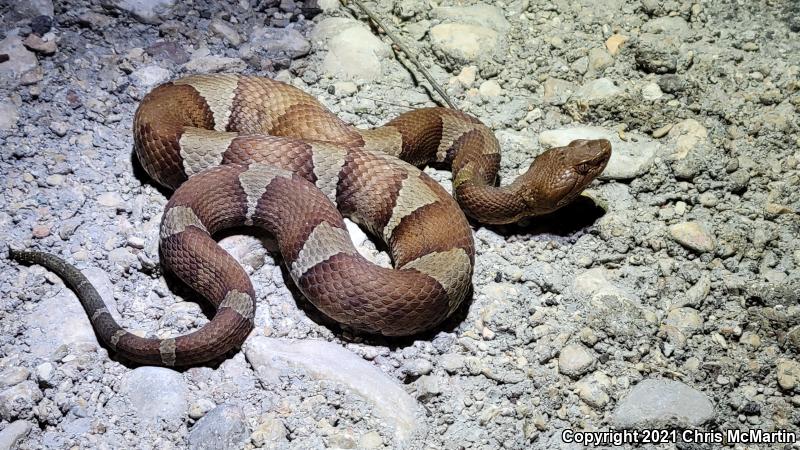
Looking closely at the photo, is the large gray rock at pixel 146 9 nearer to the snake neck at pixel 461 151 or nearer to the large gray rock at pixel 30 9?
the large gray rock at pixel 30 9

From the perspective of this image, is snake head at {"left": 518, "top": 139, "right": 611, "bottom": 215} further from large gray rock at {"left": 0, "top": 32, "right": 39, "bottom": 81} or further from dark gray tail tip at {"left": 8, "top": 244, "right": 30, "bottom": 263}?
large gray rock at {"left": 0, "top": 32, "right": 39, "bottom": 81}

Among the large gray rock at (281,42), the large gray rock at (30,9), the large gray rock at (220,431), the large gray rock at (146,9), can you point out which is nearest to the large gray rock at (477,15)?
the large gray rock at (281,42)

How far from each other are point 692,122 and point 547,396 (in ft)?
7.78

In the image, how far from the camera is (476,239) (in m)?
4.62

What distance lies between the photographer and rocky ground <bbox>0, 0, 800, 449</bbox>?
3516 millimetres

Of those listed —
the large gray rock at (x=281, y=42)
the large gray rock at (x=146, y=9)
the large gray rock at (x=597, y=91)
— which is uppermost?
the large gray rock at (x=146, y=9)

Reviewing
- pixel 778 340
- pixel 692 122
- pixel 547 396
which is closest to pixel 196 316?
pixel 547 396

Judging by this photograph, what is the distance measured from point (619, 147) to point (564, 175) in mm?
Answer: 670

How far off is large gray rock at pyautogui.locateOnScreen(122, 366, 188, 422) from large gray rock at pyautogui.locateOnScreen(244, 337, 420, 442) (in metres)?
0.39

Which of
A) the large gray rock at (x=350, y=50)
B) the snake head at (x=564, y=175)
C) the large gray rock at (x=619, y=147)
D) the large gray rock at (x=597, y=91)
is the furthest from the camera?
the large gray rock at (x=350, y=50)

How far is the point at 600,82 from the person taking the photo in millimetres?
5234

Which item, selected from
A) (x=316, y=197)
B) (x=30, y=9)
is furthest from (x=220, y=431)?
(x=30, y=9)

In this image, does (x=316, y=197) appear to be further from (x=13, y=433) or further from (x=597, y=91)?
(x=597, y=91)

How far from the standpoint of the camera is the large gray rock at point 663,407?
3.44 meters
